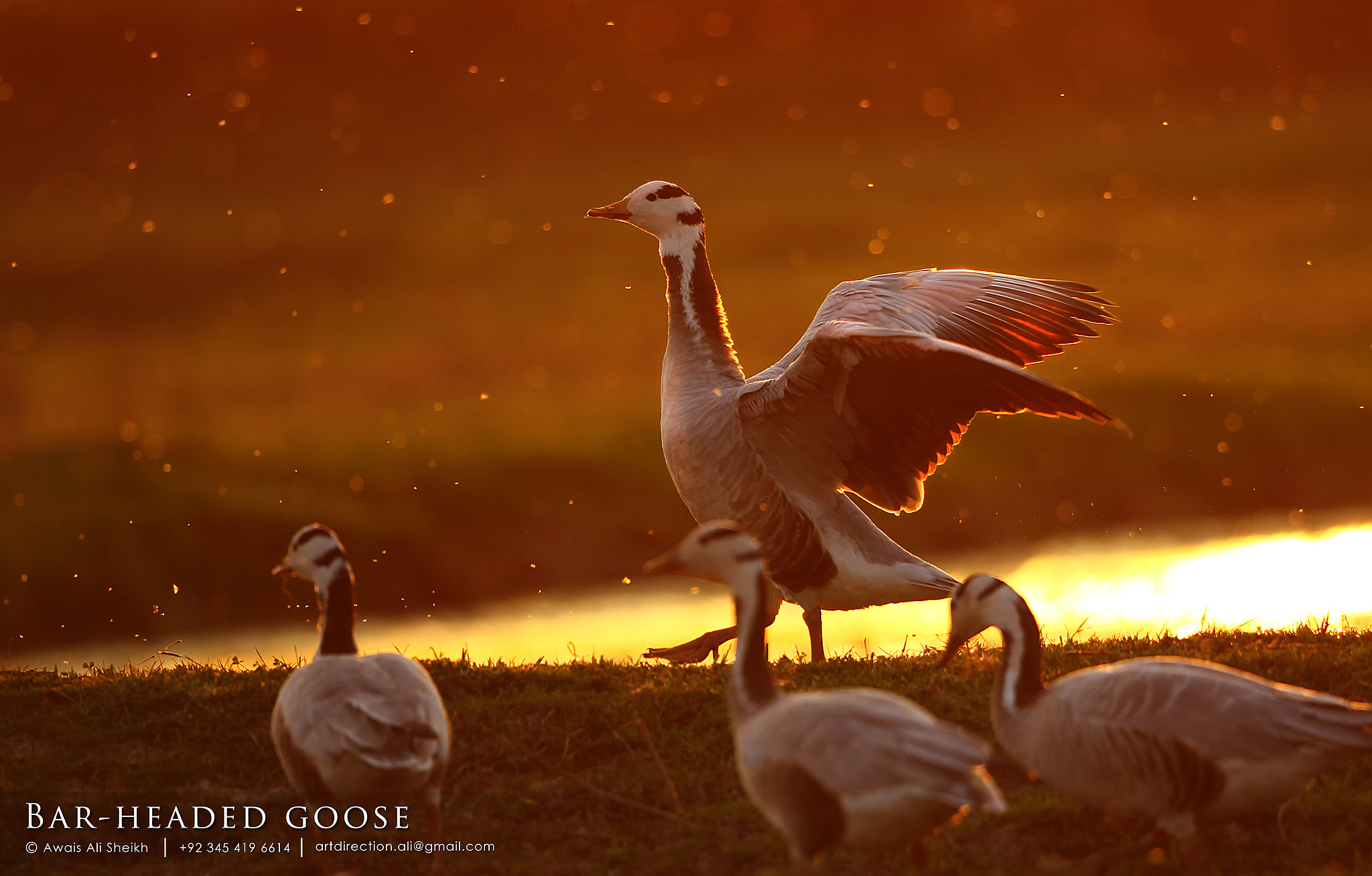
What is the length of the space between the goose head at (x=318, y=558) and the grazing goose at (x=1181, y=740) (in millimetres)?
3984

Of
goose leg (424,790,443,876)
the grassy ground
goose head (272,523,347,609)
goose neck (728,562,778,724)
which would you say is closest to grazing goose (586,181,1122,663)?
the grassy ground

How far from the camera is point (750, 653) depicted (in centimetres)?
666

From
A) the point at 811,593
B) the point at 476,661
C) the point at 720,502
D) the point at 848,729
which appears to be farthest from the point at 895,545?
the point at 848,729

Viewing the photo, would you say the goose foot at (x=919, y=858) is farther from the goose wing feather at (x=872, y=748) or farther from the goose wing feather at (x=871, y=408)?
the goose wing feather at (x=871, y=408)

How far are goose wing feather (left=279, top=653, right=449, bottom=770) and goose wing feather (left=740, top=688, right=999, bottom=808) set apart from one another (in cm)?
177

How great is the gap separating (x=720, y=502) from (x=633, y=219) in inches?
108

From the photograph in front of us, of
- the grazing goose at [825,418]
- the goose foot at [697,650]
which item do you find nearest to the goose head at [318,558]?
the grazing goose at [825,418]

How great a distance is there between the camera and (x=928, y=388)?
32.0ft

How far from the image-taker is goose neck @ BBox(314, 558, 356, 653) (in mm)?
7848

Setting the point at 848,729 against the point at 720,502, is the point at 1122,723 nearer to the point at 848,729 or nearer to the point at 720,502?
the point at 848,729

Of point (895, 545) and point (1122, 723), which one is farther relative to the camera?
point (895, 545)

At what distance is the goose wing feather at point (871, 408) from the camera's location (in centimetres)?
889

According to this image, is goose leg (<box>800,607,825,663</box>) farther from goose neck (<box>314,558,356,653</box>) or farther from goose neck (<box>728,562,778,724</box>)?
goose neck (<box>314,558,356,653</box>)

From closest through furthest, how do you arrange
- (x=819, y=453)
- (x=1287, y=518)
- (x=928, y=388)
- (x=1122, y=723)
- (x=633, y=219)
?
(x=1122, y=723) → (x=928, y=388) → (x=819, y=453) → (x=633, y=219) → (x=1287, y=518)
